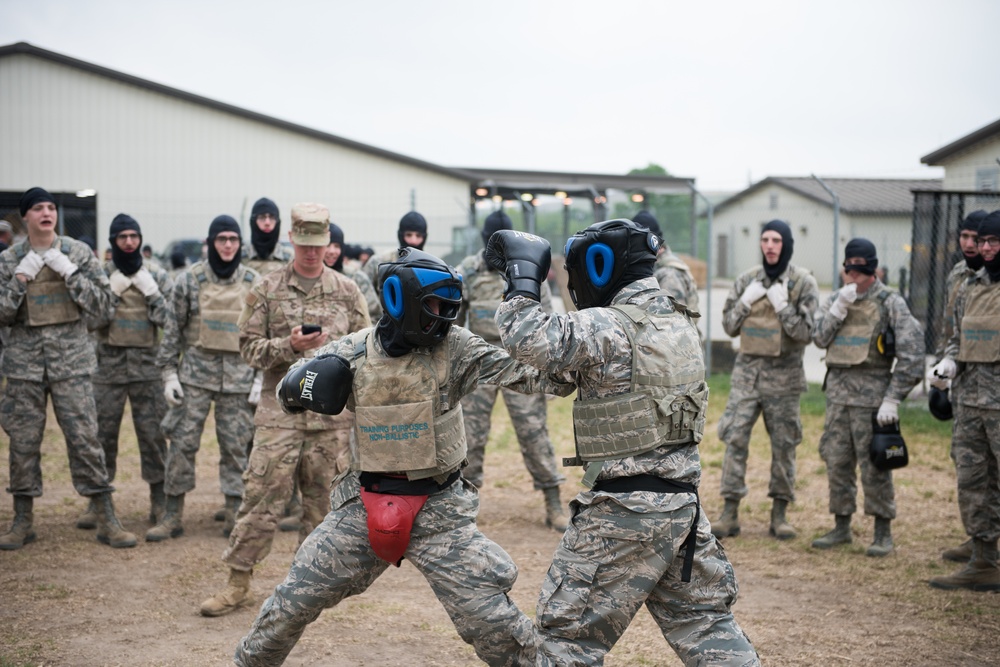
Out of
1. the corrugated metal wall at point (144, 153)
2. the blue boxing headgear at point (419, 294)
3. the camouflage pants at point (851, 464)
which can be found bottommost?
the camouflage pants at point (851, 464)

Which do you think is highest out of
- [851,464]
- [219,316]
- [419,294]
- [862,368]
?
[419,294]

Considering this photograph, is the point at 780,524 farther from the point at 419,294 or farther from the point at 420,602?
the point at 419,294

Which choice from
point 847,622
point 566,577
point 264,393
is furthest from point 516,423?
point 566,577

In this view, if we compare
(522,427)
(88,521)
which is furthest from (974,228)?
(88,521)

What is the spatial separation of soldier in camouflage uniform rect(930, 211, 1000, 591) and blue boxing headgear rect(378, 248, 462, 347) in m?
4.08

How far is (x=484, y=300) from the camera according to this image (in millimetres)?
7977

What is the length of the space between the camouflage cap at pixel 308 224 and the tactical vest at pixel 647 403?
2807 millimetres

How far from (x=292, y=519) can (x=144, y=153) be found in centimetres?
1752

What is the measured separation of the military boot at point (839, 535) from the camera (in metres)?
7.30

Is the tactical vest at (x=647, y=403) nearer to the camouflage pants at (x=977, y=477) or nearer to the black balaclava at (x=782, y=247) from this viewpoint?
the camouflage pants at (x=977, y=477)

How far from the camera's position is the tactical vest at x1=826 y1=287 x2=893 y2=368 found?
23.1 ft

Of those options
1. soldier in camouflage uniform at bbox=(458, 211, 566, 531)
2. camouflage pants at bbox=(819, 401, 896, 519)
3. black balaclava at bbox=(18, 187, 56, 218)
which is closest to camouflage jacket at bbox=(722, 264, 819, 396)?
camouflage pants at bbox=(819, 401, 896, 519)

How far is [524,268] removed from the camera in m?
3.60

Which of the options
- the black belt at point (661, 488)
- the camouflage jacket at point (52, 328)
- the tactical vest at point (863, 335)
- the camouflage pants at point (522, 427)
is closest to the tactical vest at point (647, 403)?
the black belt at point (661, 488)
